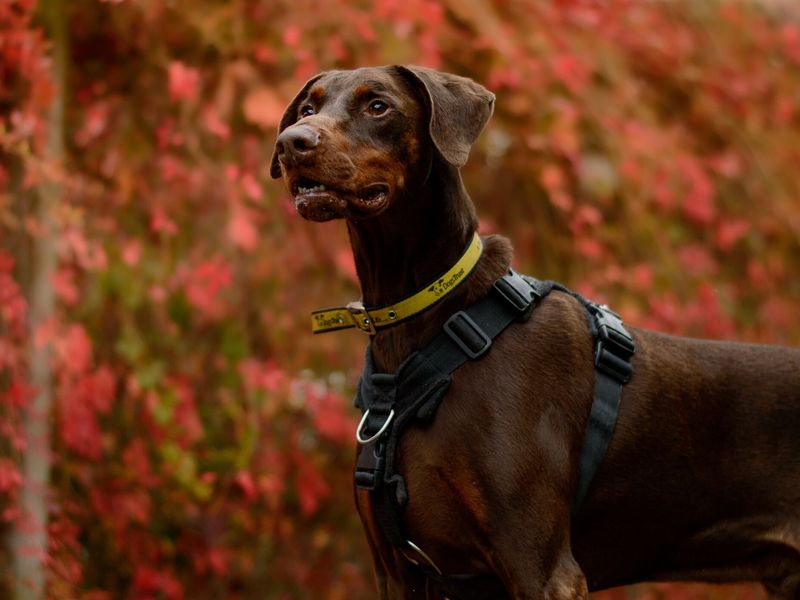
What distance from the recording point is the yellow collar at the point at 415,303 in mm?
3096

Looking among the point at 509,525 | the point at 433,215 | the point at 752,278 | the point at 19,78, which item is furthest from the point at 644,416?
the point at 752,278

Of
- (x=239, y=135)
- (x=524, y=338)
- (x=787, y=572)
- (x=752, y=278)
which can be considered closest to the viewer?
(x=524, y=338)

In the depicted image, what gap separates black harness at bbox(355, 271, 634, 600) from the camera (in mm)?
2975

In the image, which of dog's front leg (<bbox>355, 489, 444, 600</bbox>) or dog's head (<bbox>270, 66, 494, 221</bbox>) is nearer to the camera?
dog's head (<bbox>270, 66, 494, 221</bbox>)

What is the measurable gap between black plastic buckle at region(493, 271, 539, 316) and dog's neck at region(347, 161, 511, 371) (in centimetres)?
4

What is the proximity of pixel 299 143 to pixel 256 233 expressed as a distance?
2617 millimetres

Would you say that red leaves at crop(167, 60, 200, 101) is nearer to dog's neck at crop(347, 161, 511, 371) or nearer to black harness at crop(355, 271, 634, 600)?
dog's neck at crop(347, 161, 511, 371)

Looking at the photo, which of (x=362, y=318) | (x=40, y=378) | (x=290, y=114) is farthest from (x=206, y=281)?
(x=362, y=318)

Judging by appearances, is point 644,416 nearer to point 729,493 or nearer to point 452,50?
point 729,493

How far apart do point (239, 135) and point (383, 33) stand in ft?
2.68

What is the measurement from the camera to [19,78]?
15.5 ft

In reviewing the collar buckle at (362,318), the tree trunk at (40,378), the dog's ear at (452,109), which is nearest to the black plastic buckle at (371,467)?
the collar buckle at (362,318)

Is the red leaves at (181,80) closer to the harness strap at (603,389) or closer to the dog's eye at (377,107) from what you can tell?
the dog's eye at (377,107)

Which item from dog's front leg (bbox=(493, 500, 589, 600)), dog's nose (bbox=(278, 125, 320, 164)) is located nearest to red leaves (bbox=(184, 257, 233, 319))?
dog's nose (bbox=(278, 125, 320, 164))
